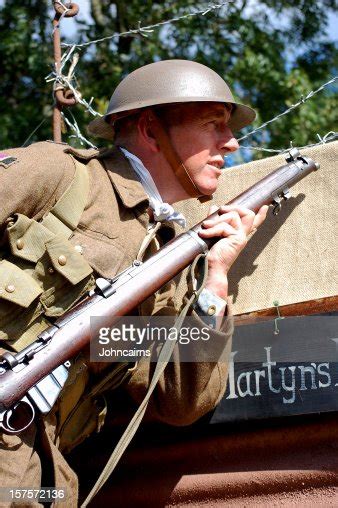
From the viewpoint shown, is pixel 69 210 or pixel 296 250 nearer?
pixel 69 210

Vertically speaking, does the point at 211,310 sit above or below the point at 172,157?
below

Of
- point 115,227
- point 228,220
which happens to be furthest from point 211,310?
point 115,227

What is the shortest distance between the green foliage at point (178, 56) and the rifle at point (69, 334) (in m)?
6.05

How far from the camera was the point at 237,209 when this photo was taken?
3.89 metres

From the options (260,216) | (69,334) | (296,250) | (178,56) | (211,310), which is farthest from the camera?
(178,56)

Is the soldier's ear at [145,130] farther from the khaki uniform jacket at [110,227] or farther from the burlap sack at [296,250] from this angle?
the burlap sack at [296,250]

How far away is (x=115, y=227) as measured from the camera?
152 inches

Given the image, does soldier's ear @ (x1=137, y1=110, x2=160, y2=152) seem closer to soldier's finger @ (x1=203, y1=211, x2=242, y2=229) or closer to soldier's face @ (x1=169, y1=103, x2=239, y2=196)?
soldier's face @ (x1=169, y1=103, x2=239, y2=196)

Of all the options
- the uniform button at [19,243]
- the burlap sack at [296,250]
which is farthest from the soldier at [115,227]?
the burlap sack at [296,250]

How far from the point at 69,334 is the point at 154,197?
2.80 feet

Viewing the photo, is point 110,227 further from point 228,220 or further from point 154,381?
point 154,381

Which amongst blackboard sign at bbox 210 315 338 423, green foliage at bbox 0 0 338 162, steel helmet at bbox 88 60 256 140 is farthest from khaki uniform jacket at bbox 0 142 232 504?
green foliage at bbox 0 0 338 162

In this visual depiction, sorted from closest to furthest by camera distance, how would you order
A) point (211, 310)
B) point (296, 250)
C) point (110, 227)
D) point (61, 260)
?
point (61, 260) → point (211, 310) → point (110, 227) → point (296, 250)

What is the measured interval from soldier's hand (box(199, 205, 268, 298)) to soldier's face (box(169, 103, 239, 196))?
0.23 meters
